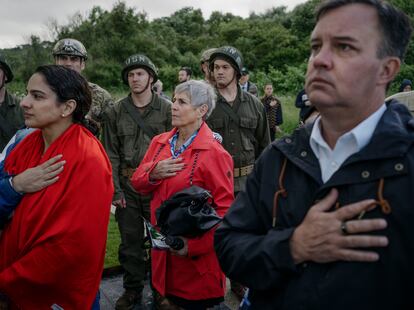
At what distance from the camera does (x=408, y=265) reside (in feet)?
4.66

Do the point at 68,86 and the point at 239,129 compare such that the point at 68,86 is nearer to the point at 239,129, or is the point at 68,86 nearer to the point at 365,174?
the point at 365,174

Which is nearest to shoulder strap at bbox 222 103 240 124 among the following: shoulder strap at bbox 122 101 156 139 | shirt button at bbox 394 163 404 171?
shoulder strap at bbox 122 101 156 139

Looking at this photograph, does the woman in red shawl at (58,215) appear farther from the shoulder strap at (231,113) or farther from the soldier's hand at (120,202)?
the shoulder strap at (231,113)

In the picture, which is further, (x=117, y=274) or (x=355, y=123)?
(x=117, y=274)

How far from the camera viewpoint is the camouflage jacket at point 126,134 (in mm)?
4434

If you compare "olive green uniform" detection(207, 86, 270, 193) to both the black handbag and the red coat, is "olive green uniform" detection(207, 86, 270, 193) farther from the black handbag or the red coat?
the black handbag

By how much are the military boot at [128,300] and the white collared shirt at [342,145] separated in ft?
10.1

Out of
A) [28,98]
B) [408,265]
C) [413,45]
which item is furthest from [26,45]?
[408,265]

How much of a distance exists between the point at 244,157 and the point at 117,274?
204 cm

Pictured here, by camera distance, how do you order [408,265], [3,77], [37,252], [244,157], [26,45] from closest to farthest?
[408,265] → [37,252] → [3,77] → [244,157] → [26,45]

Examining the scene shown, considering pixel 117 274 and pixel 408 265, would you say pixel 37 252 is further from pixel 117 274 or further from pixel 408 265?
pixel 117 274


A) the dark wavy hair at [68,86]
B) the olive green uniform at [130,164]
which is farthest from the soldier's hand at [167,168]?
the olive green uniform at [130,164]

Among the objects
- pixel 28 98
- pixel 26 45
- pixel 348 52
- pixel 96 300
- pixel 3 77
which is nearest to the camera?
pixel 348 52

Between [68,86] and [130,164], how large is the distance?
169 cm
